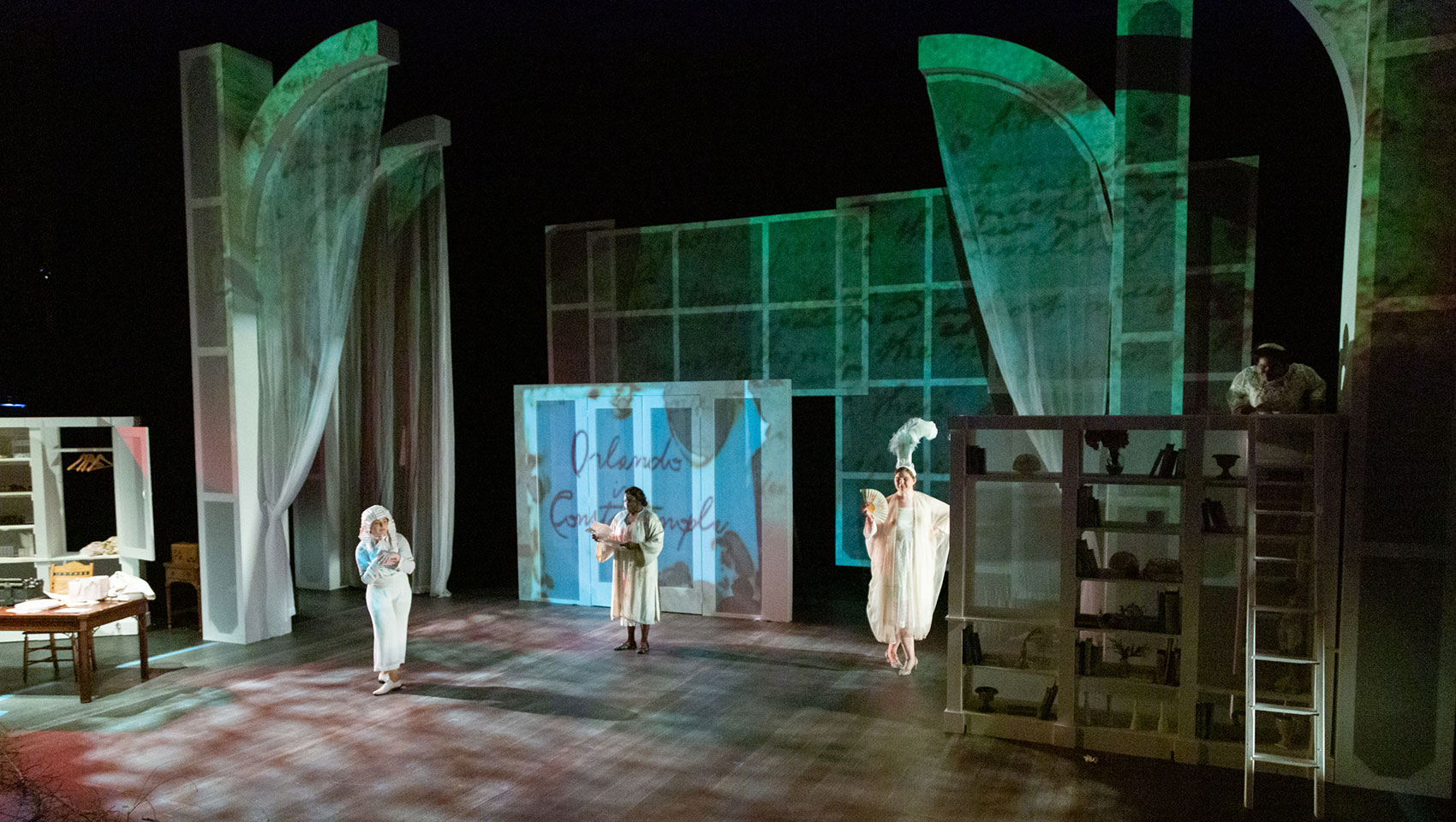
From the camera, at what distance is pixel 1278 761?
3.90m

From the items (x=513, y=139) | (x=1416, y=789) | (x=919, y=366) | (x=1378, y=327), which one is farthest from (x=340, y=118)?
(x=1416, y=789)

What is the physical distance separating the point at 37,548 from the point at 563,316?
5.43 m

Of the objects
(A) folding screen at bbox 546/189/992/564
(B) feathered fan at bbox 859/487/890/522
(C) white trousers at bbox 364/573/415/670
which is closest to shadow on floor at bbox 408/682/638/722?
(C) white trousers at bbox 364/573/415/670

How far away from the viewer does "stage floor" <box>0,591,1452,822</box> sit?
3.98 m

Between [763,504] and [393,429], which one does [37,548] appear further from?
[763,504]

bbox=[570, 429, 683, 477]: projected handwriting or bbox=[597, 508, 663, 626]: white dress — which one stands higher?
bbox=[570, 429, 683, 477]: projected handwriting

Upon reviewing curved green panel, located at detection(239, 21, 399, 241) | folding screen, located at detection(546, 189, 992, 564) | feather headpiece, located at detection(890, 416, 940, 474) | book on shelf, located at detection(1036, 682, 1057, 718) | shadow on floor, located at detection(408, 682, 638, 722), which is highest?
curved green panel, located at detection(239, 21, 399, 241)

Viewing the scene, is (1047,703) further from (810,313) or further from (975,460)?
(810,313)

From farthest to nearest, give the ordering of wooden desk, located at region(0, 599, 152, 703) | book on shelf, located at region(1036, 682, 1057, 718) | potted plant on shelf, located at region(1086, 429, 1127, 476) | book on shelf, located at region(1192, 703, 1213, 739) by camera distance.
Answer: wooden desk, located at region(0, 599, 152, 703) < book on shelf, located at region(1036, 682, 1057, 718) < potted plant on shelf, located at region(1086, 429, 1127, 476) < book on shelf, located at region(1192, 703, 1213, 739)

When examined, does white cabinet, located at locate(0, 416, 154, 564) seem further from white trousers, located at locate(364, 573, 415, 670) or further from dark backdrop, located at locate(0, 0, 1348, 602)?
white trousers, located at locate(364, 573, 415, 670)

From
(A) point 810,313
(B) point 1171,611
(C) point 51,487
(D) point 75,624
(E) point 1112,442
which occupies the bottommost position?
(D) point 75,624

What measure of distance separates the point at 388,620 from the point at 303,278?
318cm

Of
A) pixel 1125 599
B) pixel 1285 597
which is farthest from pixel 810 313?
pixel 1285 597

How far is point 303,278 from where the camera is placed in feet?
23.2
